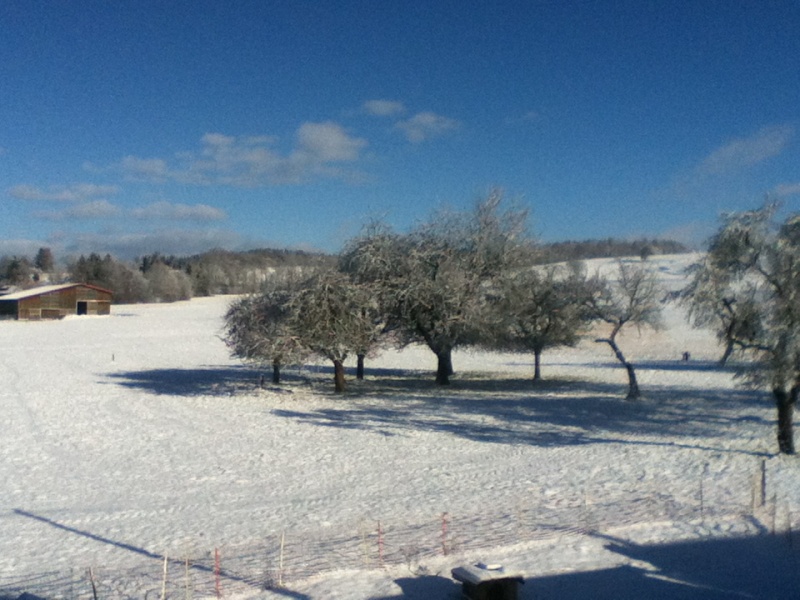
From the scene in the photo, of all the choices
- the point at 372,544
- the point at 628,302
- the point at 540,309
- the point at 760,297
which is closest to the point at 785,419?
the point at 760,297

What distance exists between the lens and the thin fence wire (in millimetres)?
9570

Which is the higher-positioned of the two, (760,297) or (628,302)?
(628,302)

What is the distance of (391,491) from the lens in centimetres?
1541

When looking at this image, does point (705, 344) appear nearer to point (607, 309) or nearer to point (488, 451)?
point (607, 309)

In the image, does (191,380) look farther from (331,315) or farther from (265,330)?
(331,315)

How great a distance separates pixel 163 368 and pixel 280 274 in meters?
14.9

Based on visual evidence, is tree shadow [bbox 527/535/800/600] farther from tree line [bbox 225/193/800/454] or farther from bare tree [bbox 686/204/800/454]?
tree line [bbox 225/193/800/454]

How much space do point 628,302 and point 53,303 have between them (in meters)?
94.8

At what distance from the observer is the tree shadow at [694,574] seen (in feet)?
29.2

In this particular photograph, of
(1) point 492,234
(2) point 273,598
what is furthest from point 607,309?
(2) point 273,598

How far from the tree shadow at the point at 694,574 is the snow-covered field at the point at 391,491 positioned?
0.04m

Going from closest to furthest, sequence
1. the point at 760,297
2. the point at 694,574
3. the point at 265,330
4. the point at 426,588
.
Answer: the point at 426,588 → the point at 694,574 → the point at 760,297 → the point at 265,330

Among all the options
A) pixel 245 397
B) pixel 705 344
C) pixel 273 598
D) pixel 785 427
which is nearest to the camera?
pixel 273 598

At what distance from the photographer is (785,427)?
687 inches
